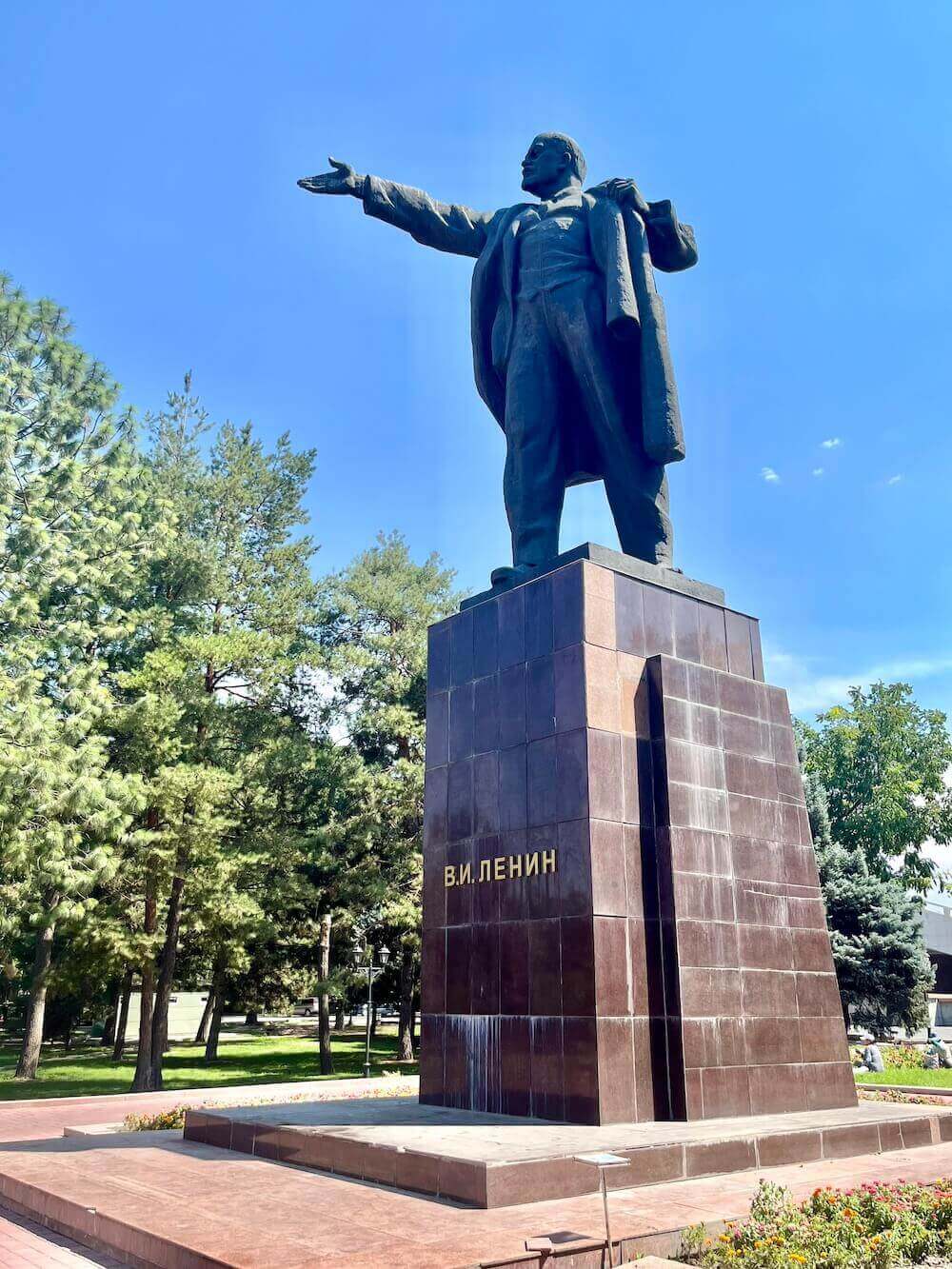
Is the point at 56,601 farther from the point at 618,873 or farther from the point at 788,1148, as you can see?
the point at 788,1148

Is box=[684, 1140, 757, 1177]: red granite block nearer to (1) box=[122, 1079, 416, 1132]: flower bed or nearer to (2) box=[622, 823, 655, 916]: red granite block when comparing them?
(2) box=[622, 823, 655, 916]: red granite block

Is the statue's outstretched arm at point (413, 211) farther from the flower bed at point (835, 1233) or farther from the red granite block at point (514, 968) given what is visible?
the flower bed at point (835, 1233)

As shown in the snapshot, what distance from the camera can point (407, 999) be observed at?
3070cm

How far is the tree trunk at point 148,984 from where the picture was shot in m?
23.0

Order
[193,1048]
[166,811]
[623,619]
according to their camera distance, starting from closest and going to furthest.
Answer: [623,619]
[166,811]
[193,1048]

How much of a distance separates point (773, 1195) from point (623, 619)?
4735 millimetres

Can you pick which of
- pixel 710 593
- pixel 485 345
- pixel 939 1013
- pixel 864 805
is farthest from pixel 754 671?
pixel 939 1013

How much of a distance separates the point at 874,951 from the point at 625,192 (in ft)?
64.0

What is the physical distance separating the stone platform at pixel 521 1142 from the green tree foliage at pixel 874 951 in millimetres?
15773

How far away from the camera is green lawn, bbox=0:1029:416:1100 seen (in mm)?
24312

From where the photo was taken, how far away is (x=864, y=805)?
38.2 meters

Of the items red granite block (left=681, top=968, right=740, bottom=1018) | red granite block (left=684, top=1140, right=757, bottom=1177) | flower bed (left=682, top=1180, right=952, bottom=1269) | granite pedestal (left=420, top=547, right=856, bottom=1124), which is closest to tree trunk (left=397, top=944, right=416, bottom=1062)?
granite pedestal (left=420, top=547, right=856, bottom=1124)

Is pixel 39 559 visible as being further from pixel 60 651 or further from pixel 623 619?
pixel 623 619

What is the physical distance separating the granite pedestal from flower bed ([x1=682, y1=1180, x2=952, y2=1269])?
6.74ft
